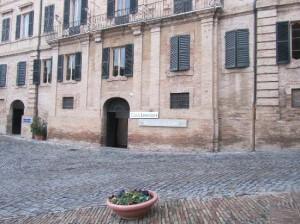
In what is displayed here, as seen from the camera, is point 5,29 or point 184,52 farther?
point 5,29

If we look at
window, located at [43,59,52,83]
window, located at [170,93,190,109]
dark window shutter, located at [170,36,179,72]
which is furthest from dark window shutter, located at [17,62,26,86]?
window, located at [170,93,190,109]

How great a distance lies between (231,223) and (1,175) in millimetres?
8424

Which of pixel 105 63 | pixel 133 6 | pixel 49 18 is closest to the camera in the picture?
pixel 133 6

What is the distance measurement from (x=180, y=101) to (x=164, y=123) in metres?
1.44

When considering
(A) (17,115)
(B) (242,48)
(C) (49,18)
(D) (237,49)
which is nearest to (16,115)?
(A) (17,115)

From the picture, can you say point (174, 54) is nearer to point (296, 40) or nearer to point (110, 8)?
point (110, 8)

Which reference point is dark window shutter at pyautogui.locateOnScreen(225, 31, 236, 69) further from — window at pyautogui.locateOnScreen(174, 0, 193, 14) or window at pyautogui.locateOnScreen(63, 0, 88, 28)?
window at pyautogui.locateOnScreen(63, 0, 88, 28)

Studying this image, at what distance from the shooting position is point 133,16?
1853cm

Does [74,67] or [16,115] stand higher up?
[74,67]

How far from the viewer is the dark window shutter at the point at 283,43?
1433 cm

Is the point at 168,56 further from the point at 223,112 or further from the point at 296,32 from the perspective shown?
the point at 296,32

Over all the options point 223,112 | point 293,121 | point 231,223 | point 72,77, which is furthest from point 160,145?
point 231,223

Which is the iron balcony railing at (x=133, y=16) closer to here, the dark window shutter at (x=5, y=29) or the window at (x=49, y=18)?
the window at (x=49, y=18)

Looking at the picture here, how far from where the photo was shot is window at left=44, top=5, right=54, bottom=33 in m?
22.7
